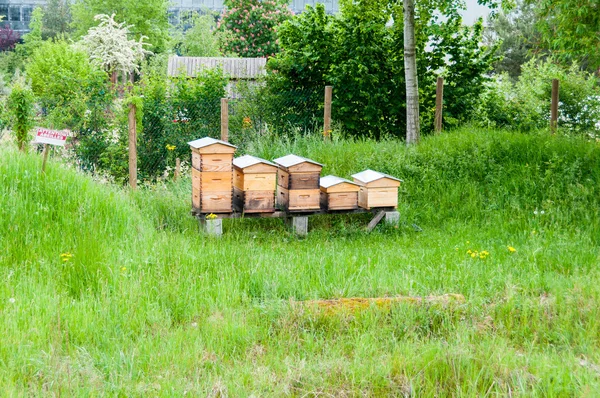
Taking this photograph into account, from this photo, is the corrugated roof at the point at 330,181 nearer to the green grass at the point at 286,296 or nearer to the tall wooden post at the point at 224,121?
the green grass at the point at 286,296

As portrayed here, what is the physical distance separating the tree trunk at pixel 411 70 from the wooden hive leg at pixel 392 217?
132 inches

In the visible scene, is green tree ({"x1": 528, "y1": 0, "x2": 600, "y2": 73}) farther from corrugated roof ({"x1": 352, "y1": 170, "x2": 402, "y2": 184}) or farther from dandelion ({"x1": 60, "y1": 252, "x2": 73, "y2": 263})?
dandelion ({"x1": 60, "y1": 252, "x2": 73, "y2": 263})

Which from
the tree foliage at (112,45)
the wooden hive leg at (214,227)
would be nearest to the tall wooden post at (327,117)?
the wooden hive leg at (214,227)

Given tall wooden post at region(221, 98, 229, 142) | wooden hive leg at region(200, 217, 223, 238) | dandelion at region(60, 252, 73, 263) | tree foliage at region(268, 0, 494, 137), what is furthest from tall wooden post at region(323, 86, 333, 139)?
dandelion at region(60, 252, 73, 263)

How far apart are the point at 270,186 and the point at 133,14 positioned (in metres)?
39.8

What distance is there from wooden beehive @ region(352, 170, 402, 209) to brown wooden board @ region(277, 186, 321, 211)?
65 centimetres

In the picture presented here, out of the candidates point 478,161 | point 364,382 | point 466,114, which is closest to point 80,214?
point 364,382

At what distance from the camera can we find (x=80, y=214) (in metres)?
7.71

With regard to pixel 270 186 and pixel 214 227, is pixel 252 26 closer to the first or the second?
pixel 270 186

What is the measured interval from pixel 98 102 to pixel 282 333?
854 cm

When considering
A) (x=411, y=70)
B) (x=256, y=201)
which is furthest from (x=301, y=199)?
(x=411, y=70)

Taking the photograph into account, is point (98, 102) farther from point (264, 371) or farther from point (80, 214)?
point (264, 371)

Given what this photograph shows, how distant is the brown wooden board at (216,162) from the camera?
338 inches

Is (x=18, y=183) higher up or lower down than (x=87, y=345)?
higher up
